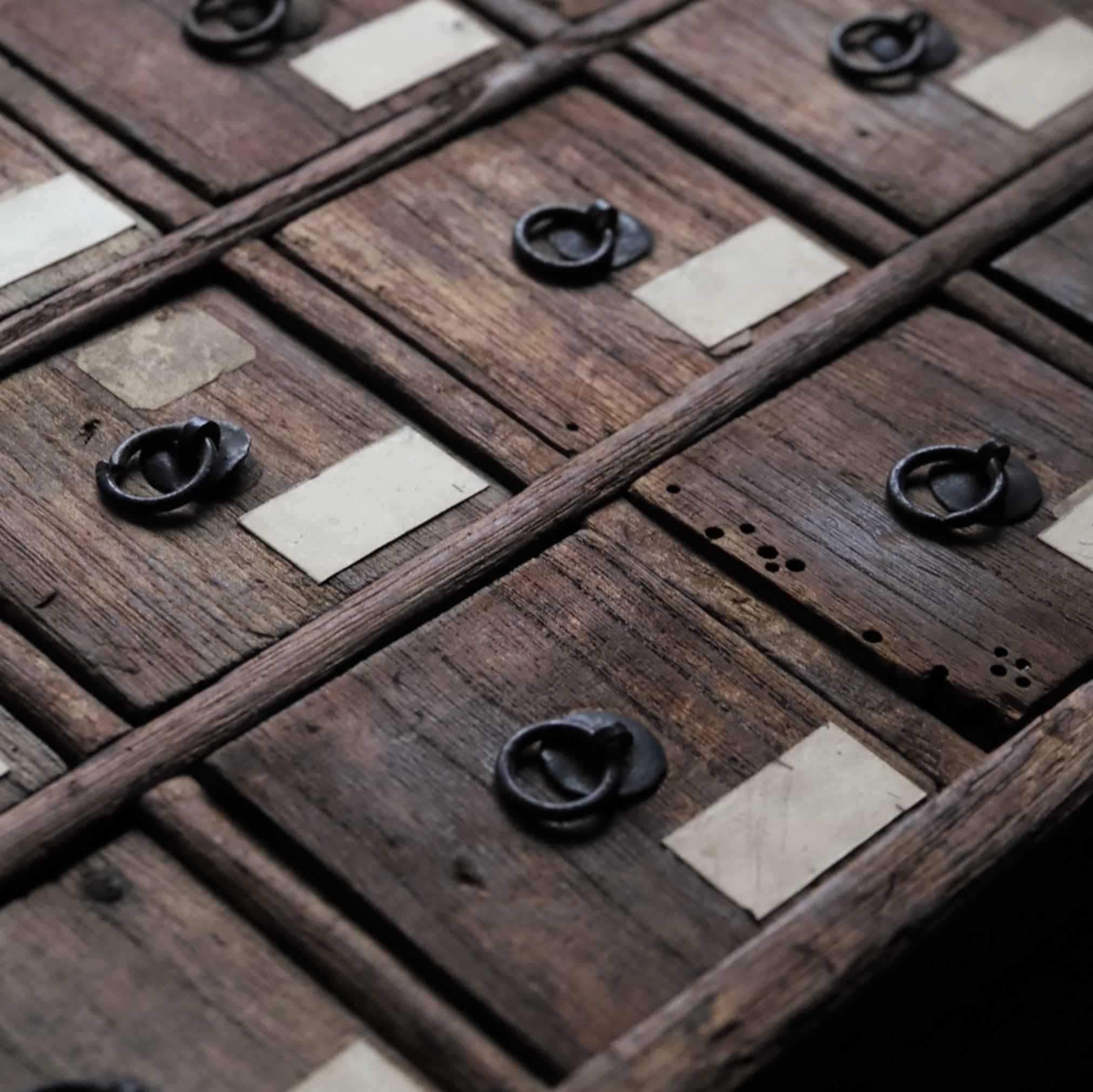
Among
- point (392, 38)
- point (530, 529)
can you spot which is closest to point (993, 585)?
point (530, 529)

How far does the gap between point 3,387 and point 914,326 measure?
107 centimetres

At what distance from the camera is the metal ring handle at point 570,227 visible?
2141mm

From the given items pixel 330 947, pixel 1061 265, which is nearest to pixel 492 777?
→ pixel 330 947

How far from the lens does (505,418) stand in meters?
1.99

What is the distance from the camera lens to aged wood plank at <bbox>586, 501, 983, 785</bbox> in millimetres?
1711

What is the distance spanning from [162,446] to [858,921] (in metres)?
0.88

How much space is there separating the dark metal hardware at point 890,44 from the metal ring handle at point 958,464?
0.76m

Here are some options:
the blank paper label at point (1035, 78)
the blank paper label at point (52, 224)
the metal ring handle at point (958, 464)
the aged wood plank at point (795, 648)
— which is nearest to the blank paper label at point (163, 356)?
the blank paper label at point (52, 224)

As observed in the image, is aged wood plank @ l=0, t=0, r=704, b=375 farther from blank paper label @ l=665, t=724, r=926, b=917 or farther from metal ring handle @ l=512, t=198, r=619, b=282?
blank paper label @ l=665, t=724, r=926, b=917

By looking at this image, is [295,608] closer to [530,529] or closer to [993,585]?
[530,529]

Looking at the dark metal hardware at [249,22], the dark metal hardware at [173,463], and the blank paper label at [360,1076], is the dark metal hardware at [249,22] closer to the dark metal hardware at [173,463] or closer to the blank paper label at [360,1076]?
the dark metal hardware at [173,463]

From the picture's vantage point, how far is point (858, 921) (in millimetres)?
1538

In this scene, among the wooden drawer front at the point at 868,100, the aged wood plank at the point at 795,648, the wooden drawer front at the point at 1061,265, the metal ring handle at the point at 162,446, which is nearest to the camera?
the aged wood plank at the point at 795,648

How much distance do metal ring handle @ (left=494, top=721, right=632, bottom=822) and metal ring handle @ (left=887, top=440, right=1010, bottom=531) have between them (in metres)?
0.46
